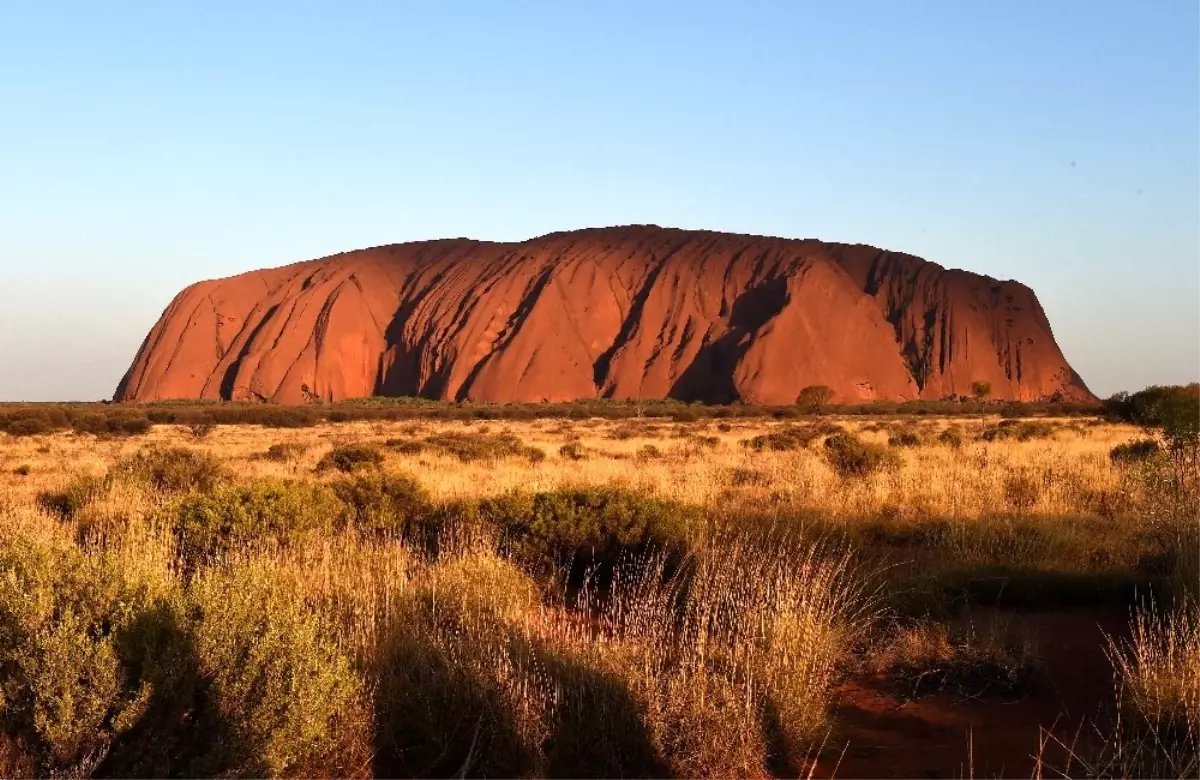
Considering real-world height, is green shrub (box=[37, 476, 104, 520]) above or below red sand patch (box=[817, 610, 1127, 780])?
above

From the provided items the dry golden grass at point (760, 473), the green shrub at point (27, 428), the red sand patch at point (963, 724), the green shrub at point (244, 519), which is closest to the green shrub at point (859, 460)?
the dry golden grass at point (760, 473)

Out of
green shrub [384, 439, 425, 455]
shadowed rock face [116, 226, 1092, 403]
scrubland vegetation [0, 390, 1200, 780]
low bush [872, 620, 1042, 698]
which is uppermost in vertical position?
shadowed rock face [116, 226, 1092, 403]

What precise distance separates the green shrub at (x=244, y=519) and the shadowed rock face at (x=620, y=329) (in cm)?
6924

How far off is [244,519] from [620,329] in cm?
8218

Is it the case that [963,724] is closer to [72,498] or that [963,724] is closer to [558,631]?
[558,631]

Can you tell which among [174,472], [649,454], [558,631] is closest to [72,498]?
[174,472]

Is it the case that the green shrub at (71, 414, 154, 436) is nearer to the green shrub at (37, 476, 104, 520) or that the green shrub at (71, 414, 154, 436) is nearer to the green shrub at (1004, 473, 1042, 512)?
the green shrub at (37, 476, 104, 520)

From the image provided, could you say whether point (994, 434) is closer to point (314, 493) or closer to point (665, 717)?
point (314, 493)

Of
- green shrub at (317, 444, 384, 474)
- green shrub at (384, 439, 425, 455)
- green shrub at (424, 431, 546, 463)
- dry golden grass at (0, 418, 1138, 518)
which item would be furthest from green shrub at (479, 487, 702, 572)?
green shrub at (384, 439, 425, 455)

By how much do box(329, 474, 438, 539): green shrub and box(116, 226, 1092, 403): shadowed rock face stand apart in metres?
67.3

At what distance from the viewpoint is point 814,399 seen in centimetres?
6869

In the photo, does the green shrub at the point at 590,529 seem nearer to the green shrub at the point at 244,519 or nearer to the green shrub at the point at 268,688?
the green shrub at the point at 244,519

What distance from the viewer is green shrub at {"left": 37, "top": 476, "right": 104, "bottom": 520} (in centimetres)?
1108

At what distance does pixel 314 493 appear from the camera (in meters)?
9.74
